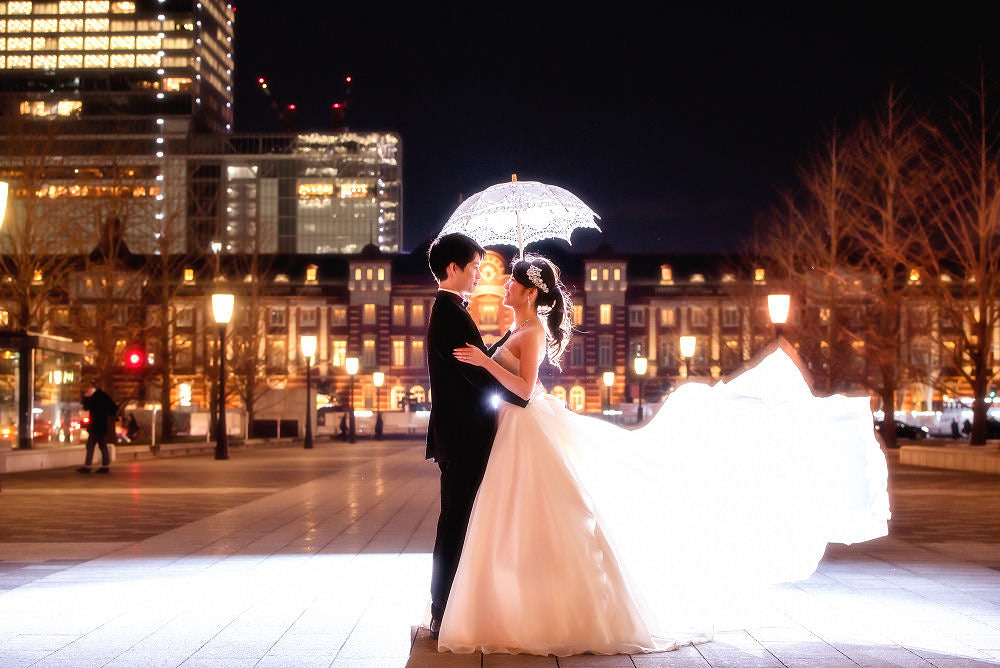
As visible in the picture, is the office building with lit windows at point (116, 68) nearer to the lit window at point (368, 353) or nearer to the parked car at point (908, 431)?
the lit window at point (368, 353)

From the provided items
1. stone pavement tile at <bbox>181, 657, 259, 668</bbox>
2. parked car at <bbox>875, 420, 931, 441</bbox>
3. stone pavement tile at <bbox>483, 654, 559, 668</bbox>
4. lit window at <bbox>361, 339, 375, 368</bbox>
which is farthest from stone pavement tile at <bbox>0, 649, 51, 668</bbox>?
lit window at <bbox>361, 339, 375, 368</bbox>

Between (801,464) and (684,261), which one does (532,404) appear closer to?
(801,464)

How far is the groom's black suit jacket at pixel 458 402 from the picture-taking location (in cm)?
689

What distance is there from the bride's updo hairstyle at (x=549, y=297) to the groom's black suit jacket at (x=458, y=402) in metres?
0.44

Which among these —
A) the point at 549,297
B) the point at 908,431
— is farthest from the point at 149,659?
the point at 908,431

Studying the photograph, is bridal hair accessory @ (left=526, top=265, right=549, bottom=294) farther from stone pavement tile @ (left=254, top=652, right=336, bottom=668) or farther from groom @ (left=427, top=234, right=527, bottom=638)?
stone pavement tile @ (left=254, top=652, right=336, bottom=668)

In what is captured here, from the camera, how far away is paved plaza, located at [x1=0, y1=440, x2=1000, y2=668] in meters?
6.56

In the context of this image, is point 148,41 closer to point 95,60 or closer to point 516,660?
point 95,60

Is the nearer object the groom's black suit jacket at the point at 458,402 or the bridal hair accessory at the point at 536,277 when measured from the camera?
the groom's black suit jacket at the point at 458,402

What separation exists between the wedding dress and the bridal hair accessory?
45 cm

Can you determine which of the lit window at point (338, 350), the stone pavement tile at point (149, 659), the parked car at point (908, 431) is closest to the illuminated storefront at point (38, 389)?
the stone pavement tile at point (149, 659)

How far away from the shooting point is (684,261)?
9950 cm

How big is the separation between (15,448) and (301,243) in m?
134

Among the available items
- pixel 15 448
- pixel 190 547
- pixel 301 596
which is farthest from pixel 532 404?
pixel 15 448
